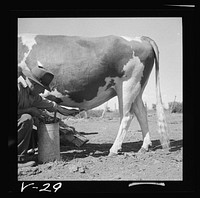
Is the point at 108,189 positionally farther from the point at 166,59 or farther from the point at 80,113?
the point at 166,59

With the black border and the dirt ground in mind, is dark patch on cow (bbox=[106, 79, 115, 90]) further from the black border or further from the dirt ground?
the black border

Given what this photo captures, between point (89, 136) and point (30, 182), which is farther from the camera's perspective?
point (89, 136)

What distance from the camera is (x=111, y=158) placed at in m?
4.21

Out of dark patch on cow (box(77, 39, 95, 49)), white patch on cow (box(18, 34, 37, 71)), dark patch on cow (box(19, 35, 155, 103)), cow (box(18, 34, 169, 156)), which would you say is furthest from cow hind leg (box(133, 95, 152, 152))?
white patch on cow (box(18, 34, 37, 71))

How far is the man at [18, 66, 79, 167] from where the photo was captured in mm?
3947

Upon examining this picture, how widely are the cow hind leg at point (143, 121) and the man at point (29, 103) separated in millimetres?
996

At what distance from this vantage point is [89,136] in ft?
14.5

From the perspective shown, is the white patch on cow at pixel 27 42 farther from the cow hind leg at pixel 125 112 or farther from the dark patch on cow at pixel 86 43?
the cow hind leg at pixel 125 112

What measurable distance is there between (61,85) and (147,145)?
1263mm

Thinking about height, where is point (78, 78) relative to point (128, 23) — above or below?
below

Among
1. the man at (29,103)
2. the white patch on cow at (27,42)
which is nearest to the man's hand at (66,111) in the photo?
the man at (29,103)

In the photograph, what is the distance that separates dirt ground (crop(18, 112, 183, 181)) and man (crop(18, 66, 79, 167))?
260 mm
